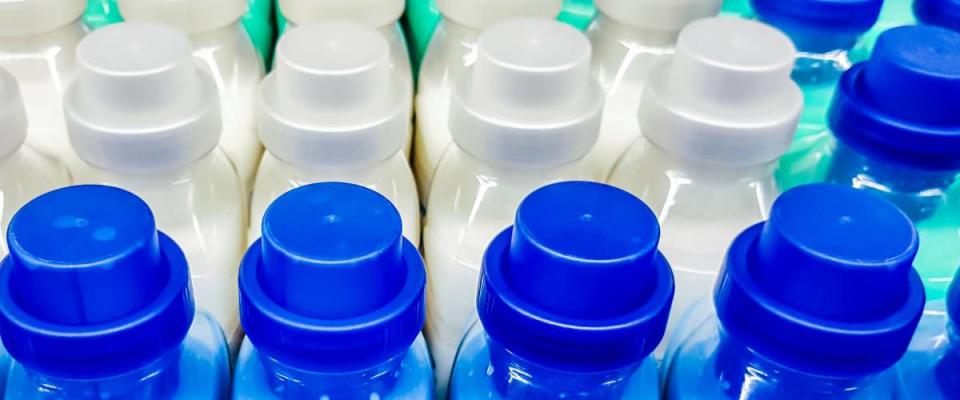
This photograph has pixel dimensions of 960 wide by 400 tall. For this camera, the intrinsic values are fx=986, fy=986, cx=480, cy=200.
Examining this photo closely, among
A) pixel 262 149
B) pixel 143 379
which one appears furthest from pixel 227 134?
pixel 143 379

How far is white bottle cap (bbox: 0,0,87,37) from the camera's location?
0.51m

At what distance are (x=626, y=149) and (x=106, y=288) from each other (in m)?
0.30

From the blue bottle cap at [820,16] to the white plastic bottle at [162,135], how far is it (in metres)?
0.32

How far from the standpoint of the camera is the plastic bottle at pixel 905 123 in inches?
18.3

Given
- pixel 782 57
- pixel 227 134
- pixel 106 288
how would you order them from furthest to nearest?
pixel 227 134
pixel 782 57
pixel 106 288

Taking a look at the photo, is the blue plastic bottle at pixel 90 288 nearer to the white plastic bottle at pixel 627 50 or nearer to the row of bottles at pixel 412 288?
the row of bottles at pixel 412 288

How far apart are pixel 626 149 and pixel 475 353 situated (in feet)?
0.56

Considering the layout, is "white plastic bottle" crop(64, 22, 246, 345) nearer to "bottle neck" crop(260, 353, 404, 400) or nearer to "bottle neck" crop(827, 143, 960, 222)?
"bottle neck" crop(260, 353, 404, 400)

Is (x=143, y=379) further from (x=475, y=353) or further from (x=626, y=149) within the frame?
(x=626, y=149)

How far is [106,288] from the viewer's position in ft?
1.14

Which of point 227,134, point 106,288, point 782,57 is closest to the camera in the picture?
point 106,288

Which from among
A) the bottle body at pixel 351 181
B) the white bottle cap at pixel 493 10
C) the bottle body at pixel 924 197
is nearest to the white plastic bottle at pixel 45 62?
the bottle body at pixel 351 181

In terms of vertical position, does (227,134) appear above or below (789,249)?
below

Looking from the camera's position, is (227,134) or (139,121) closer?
(139,121)
